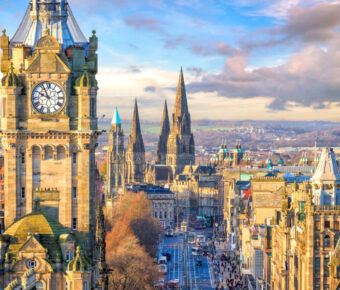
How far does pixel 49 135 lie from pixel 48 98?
316 centimetres

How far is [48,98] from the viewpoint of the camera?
6072 cm

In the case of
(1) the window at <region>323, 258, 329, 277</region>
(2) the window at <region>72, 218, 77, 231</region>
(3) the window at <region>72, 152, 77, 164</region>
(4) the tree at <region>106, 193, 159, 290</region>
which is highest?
(3) the window at <region>72, 152, 77, 164</region>

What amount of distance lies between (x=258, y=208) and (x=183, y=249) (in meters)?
60.1

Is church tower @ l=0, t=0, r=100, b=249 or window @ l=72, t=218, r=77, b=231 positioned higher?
church tower @ l=0, t=0, r=100, b=249

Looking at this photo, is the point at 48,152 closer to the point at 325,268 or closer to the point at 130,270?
the point at 325,268

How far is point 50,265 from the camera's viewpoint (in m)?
49.0

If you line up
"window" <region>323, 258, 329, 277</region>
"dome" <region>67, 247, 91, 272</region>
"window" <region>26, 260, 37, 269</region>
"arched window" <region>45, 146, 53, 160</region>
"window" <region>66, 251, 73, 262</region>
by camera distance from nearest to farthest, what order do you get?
"dome" <region>67, 247, 91, 272</region> < "window" <region>26, 260, 37, 269</region> < "window" <region>66, 251, 73, 262</region> < "arched window" <region>45, 146, 53, 160</region> < "window" <region>323, 258, 329, 277</region>

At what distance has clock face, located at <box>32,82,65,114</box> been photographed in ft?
198

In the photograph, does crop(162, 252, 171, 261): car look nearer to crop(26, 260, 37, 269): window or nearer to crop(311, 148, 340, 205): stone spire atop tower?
crop(311, 148, 340, 205): stone spire atop tower

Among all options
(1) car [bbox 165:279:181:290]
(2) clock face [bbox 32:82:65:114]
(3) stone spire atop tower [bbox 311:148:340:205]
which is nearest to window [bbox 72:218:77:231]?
(2) clock face [bbox 32:82:65:114]

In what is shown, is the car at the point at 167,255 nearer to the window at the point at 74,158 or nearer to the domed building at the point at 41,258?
the window at the point at 74,158

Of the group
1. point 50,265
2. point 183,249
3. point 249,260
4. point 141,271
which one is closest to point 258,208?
point 249,260

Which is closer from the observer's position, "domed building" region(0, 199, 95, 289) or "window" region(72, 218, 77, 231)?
"domed building" region(0, 199, 95, 289)

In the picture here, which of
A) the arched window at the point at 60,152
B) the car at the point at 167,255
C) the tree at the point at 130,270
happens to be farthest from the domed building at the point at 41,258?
the car at the point at 167,255
